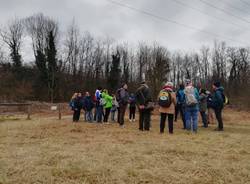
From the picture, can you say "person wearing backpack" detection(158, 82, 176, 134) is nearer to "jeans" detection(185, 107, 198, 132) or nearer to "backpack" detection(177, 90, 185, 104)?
"jeans" detection(185, 107, 198, 132)

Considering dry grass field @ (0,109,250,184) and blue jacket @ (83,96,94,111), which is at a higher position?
blue jacket @ (83,96,94,111)

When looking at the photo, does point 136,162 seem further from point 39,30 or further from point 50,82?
point 39,30

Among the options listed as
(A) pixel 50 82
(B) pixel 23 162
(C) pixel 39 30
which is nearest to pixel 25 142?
(B) pixel 23 162

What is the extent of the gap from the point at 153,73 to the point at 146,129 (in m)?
25.4

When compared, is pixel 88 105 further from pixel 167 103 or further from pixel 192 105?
pixel 167 103

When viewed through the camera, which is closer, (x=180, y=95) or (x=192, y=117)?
(x=192, y=117)

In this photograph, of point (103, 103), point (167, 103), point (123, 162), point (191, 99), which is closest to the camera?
point (123, 162)

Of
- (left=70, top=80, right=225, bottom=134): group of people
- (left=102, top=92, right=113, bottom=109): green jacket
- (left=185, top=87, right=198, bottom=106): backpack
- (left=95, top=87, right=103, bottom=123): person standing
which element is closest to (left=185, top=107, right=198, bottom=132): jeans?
(left=70, top=80, right=225, bottom=134): group of people

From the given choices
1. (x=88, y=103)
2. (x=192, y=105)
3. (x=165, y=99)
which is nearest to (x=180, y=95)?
(x=192, y=105)

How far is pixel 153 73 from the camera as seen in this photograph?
116ft

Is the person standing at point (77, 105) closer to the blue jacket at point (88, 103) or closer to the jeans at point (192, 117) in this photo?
the blue jacket at point (88, 103)

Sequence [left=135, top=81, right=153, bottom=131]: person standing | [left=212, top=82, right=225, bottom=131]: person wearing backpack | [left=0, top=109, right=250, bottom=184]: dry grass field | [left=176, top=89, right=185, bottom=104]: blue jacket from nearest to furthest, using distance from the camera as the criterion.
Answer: [left=0, top=109, right=250, bottom=184]: dry grass field < [left=135, top=81, right=153, bottom=131]: person standing < [left=212, top=82, right=225, bottom=131]: person wearing backpack < [left=176, top=89, right=185, bottom=104]: blue jacket

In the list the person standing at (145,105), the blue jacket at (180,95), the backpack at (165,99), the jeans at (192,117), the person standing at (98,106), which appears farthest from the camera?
the person standing at (98,106)

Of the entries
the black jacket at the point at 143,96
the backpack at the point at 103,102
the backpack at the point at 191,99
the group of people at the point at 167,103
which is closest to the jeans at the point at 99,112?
the group of people at the point at 167,103
